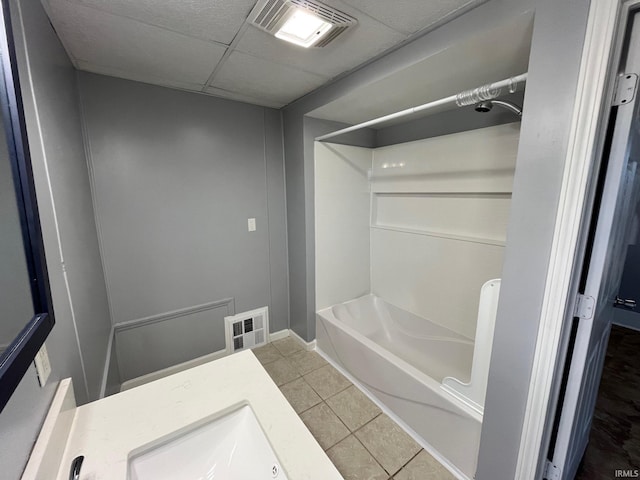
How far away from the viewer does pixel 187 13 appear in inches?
44.1

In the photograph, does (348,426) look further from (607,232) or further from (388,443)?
(607,232)

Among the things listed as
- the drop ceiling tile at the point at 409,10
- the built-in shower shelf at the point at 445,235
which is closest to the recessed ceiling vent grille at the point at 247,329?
the built-in shower shelf at the point at 445,235

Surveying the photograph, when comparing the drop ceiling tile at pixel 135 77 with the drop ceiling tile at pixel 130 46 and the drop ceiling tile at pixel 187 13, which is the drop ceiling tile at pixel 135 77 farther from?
the drop ceiling tile at pixel 187 13

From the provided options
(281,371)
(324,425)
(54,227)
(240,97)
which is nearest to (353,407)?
(324,425)

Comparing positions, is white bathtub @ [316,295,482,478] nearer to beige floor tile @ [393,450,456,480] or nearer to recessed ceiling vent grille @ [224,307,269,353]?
beige floor tile @ [393,450,456,480]

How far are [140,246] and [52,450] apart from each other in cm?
154

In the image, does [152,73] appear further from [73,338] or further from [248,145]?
[73,338]

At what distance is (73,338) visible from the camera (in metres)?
0.99

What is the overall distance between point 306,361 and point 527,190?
216cm

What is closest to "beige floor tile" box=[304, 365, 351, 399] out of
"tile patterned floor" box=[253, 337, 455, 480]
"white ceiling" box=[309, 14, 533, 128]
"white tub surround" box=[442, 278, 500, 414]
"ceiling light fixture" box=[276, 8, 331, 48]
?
"tile patterned floor" box=[253, 337, 455, 480]

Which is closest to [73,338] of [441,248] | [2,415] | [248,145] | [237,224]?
[2,415]

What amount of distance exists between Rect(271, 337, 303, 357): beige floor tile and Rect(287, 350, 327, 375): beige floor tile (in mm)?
64

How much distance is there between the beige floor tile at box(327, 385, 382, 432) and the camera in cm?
178

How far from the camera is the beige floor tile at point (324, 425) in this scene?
64.7 inches
